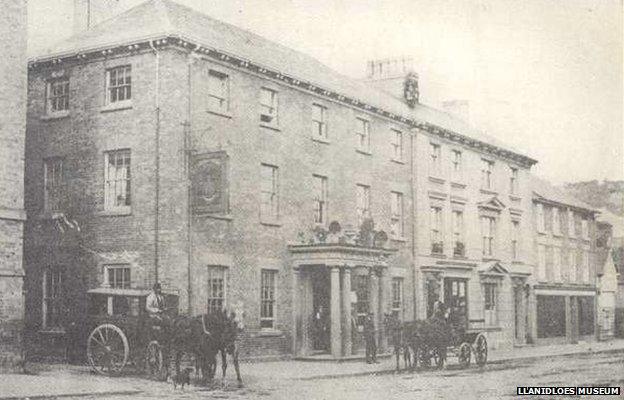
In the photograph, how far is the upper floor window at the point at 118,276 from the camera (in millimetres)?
21439

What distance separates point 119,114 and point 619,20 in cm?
1208

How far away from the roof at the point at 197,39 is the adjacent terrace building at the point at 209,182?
0.07 meters

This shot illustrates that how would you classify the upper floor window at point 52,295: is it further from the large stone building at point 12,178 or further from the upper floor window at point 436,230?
the upper floor window at point 436,230

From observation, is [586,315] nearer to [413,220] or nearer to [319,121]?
[413,220]

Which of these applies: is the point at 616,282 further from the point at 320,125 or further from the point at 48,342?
the point at 48,342

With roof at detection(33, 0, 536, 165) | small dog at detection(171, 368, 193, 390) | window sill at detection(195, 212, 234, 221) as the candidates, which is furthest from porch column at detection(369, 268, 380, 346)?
small dog at detection(171, 368, 193, 390)

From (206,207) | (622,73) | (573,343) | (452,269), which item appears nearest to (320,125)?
(206,207)

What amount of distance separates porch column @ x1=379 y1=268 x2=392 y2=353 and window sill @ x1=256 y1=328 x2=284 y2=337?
3737mm

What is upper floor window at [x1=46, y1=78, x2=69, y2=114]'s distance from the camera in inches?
914

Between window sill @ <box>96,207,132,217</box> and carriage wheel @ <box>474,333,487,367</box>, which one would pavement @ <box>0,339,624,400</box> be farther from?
window sill @ <box>96,207,132,217</box>

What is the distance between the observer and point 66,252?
22516mm

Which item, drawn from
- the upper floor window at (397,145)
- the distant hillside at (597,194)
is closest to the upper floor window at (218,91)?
the upper floor window at (397,145)

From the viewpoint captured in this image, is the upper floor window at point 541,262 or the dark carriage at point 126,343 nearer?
the dark carriage at point 126,343

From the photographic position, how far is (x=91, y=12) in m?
25.9
